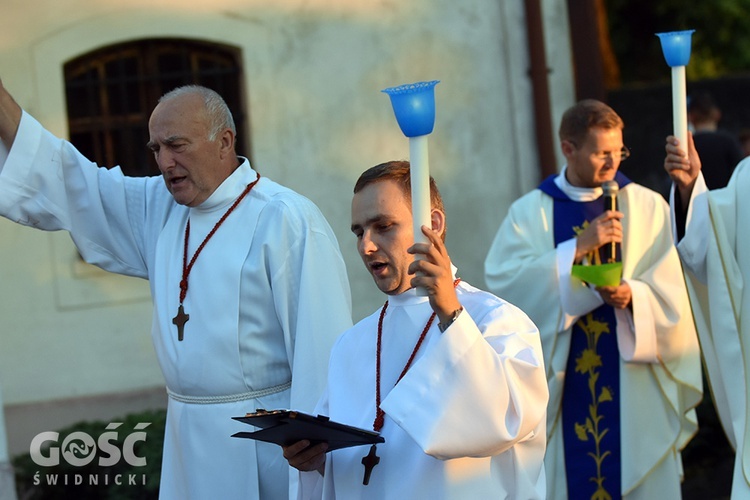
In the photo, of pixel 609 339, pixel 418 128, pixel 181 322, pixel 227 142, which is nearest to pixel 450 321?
pixel 418 128

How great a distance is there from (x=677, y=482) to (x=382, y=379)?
3515mm

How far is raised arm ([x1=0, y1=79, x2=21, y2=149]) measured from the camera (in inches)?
195

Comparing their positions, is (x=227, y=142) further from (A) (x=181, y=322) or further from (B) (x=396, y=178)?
(B) (x=396, y=178)

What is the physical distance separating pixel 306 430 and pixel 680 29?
52.5ft

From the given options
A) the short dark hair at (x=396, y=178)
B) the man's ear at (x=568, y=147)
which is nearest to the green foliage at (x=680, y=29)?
the man's ear at (x=568, y=147)

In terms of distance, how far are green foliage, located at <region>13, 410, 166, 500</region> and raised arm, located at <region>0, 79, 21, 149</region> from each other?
2687 mm

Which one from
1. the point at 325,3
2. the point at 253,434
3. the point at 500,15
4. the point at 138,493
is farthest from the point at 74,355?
the point at 253,434

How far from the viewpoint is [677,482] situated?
690 centimetres

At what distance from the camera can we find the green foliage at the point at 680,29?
1839 cm

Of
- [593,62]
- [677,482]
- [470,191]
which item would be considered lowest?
[677,482]

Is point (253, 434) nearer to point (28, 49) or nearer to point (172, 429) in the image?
point (172, 429)

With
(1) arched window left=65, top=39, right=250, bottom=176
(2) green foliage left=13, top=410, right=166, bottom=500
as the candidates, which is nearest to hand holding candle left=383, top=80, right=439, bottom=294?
(2) green foliage left=13, top=410, right=166, bottom=500

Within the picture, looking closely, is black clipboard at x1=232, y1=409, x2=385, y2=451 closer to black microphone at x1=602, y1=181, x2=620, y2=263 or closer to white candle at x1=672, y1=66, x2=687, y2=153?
white candle at x1=672, y1=66, x2=687, y2=153

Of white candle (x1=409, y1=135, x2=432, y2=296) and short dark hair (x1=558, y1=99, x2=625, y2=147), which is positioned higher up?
short dark hair (x1=558, y1=99, x2=625, y2=147)
